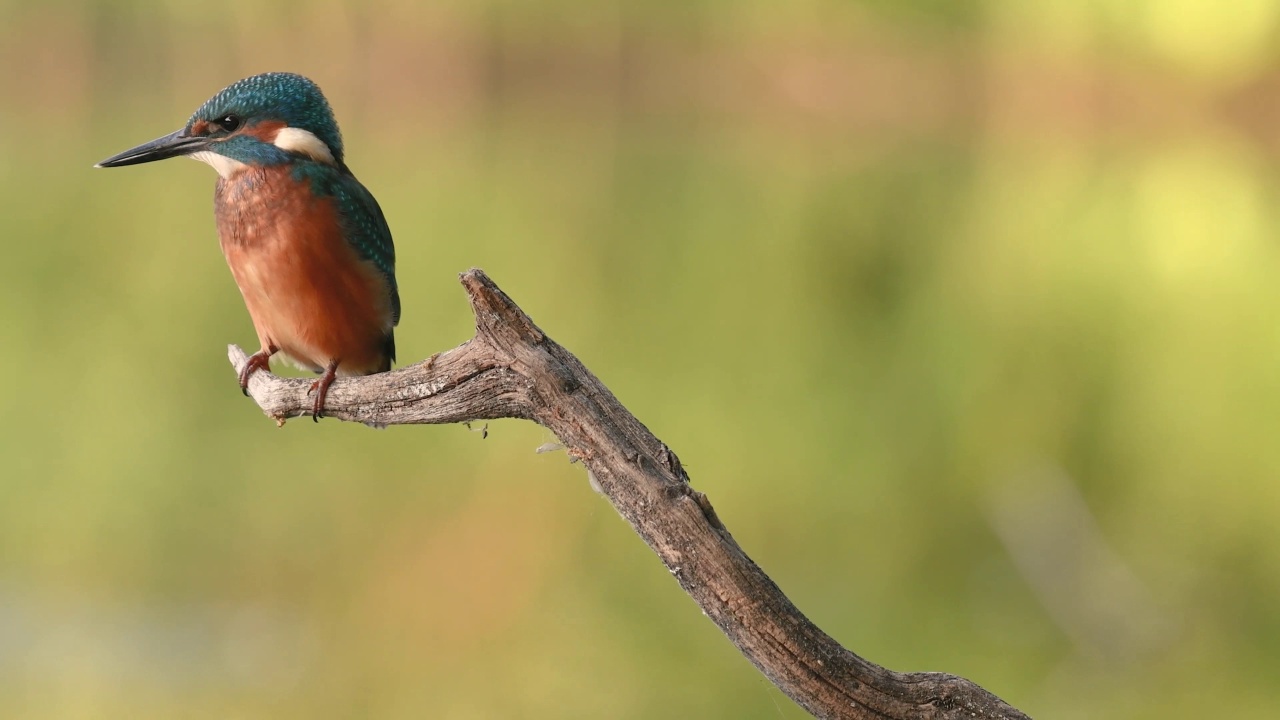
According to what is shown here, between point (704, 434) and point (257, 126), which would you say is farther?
point (704, 434)

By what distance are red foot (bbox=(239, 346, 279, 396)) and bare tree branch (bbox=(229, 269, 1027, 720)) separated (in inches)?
33.9

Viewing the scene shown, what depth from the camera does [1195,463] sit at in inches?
231

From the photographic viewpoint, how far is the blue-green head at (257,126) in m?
2.64

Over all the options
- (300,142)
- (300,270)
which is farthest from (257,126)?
(300,270)

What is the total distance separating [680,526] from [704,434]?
4162mm

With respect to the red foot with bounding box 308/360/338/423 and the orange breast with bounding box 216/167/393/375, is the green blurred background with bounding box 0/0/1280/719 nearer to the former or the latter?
the orange breast with bounding box 216/167/393/375

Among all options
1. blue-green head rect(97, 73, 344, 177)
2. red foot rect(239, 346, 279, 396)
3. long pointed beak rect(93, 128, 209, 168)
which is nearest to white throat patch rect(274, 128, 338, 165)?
blue-green head rect(97, 73, 344, 177)

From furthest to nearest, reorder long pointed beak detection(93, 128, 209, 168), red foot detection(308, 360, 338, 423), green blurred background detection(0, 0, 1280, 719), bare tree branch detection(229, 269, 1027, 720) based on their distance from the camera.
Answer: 1. green blurred background detection(0, 0, 1280, 719)
2. long pointed beak detection(93, 128, 209, 168)
3. red foot detection(308, 360, 338, 423)
4. bare tree branch detection(229, 269, 1027, 720)

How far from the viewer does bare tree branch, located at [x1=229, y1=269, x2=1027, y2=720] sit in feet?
6.36

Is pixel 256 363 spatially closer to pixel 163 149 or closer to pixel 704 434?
pixel 163 149

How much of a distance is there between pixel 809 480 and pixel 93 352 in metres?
3.75


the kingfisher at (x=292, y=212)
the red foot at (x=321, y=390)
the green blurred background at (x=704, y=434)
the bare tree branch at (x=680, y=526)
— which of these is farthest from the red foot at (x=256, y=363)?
the green blurred background at (x=704, y=434)

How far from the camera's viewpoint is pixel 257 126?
2658mm

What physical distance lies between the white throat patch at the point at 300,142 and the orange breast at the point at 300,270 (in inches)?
2.1
